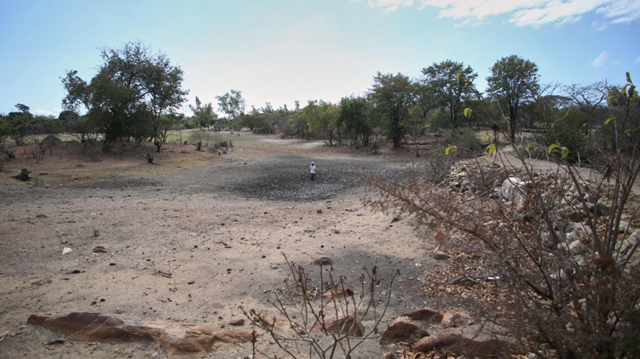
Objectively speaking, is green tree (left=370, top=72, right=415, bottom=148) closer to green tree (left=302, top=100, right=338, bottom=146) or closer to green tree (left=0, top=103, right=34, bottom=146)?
green tree (left=302, top=100, right=338, bottom=146)

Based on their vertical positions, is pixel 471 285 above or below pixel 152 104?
below

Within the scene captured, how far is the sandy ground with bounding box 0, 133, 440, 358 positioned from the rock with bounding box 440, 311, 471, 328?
52 centimetres

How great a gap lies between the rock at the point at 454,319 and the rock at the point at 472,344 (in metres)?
0.38

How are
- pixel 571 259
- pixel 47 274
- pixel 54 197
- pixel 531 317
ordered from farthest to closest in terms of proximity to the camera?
pixel 54 197 < pixel 47 274 < pixel 571 259 < pixel 531 317

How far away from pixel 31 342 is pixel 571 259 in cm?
408

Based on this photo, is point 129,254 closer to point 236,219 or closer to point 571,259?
point 236,219

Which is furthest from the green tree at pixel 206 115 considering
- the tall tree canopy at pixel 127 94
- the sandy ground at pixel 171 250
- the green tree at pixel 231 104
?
the sandy ground at pixel 171 250

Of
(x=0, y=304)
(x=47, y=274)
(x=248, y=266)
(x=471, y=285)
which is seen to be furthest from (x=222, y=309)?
(x=471, y=285)

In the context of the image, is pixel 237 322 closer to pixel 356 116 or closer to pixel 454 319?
pixel 454 319

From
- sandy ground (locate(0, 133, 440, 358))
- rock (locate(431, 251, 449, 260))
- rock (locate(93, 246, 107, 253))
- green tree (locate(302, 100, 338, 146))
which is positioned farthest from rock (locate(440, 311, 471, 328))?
green tree (locate(302, 100, 338, 146))

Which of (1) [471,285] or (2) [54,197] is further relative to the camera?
(2) [54,197]

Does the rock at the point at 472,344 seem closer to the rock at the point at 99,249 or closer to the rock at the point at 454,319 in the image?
the rock at the point at 454,319

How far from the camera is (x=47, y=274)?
443 cm

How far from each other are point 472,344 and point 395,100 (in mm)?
26182
